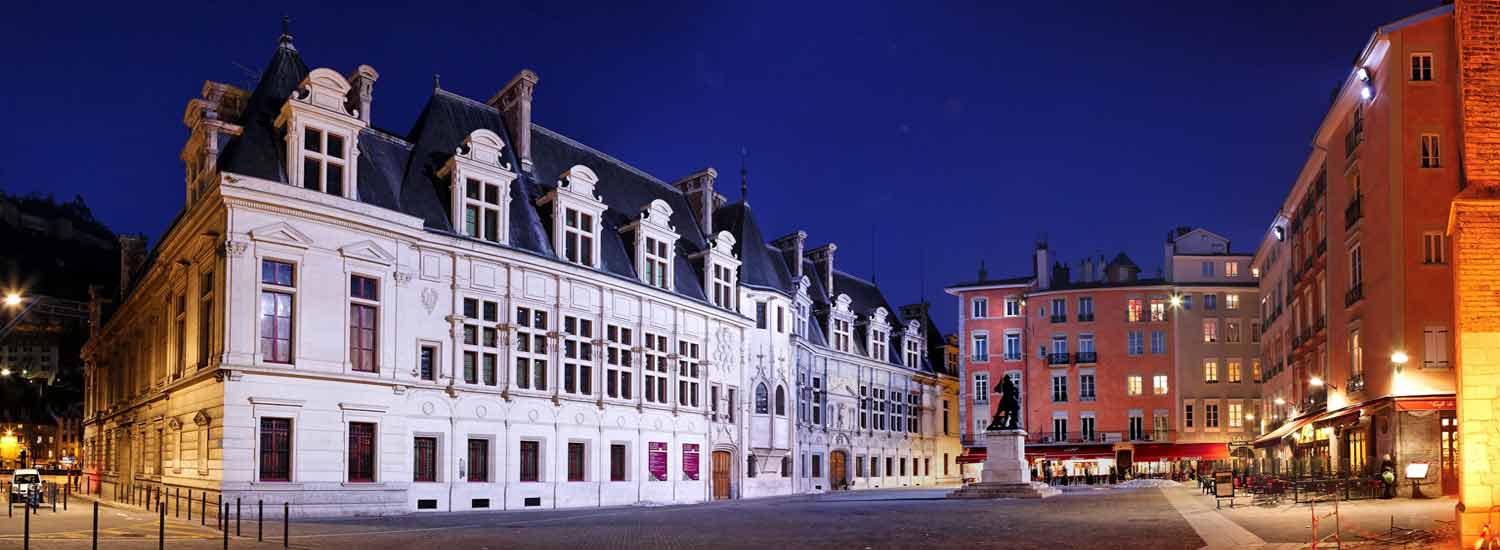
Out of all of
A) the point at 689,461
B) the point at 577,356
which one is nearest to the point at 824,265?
the point at 689,461

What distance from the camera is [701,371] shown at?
144 ft

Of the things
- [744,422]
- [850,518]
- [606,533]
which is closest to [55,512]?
[606,533]

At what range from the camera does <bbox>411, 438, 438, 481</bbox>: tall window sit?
3180 centimetres

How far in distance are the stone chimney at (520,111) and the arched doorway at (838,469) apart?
26031 millimetres

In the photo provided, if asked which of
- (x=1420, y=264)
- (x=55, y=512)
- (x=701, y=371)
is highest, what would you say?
(x=1420, y=264)

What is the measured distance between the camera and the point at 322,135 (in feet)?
96.9

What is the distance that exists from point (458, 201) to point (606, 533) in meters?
14.1

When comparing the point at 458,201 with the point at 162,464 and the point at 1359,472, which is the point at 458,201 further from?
the point at 1359,472

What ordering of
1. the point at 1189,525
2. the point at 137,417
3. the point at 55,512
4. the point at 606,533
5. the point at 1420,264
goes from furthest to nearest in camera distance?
the point at 137,417 < the point at 1420,264 < the point at 55,512 < the point at 1189,525 < the point at 606,533

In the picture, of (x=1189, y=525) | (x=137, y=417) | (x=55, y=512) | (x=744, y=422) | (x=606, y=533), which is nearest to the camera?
(x=606, y=533)

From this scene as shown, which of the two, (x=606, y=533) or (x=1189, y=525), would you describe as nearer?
(x=606, y=533)

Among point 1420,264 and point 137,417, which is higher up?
point 1420,264

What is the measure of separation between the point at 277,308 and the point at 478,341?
6476mm

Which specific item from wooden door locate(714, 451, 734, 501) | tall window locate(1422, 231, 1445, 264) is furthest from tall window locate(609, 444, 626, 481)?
tall window locate(1422, 231, 1445, 264)
